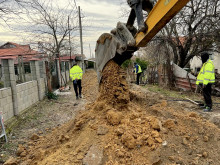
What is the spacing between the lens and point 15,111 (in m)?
6.04

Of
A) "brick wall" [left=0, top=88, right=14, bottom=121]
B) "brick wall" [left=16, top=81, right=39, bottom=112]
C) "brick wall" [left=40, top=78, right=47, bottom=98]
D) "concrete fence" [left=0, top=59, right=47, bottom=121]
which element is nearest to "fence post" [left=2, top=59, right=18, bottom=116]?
"concrete fence" [left=0, top=59, right=47, bottom=121]

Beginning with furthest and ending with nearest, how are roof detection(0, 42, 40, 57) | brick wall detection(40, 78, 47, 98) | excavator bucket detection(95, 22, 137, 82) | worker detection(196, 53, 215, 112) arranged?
roof detection(0, 42, 40, 57) < brick wall detection(40, 78, 47, 98) < worker detection(196, 53, 215, 112) < excavator bucket detection(95, 22, 137, 82)

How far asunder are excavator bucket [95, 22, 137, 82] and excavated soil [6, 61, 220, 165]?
0.25 meters

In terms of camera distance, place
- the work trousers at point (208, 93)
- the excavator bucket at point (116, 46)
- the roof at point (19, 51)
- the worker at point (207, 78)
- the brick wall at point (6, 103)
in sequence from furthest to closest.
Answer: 1. the roof at point (19, 51)
2. the work trousers at point (208, 93)
3. the worker at point (207, 78)
4. the brick wall at point (6, 103)
5. the excavator bucket at point (116, 46)

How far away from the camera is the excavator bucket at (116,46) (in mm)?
3488

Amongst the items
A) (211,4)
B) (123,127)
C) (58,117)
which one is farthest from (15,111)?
(211,4)

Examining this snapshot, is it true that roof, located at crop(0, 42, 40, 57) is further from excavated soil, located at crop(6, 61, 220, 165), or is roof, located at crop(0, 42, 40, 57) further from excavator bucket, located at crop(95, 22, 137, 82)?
excavated soil, located at crop(6, 61, 220, 165)

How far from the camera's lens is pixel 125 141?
2.96 metres

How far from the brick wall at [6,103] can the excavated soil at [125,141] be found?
1870mm

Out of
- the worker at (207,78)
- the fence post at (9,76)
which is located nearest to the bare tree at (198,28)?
the worker at (207,78)

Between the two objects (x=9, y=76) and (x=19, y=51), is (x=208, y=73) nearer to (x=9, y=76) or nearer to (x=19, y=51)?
(x=9, y=76)

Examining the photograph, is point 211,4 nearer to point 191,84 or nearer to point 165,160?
point 191,84

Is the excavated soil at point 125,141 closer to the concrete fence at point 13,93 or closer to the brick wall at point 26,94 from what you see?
the concrete fence at point 13,93

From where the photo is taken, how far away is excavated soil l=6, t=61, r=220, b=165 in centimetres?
274
